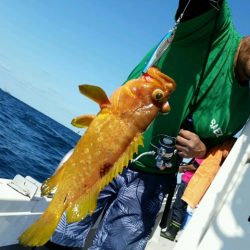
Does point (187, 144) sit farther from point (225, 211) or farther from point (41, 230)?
point (41, 230)

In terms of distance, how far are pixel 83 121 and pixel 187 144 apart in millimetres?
1113

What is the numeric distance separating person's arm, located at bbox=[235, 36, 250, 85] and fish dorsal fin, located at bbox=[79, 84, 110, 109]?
4.36 feet

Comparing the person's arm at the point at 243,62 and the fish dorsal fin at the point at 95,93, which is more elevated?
the person's arm at the point at 243,62

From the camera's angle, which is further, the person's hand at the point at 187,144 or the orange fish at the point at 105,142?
the person's hand at the point at 187,144

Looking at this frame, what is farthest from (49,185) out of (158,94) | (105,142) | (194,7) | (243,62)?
(243,62)

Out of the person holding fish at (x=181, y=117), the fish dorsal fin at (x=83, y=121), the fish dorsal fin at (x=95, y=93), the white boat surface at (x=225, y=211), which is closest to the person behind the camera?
the fish dorsal fin at (x=95, y=93)

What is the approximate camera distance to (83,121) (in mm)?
2119

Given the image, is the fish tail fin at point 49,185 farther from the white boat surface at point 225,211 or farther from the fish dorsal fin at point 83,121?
the white boat surface at point 225,211

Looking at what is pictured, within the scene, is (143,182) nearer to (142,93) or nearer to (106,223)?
(106,223)

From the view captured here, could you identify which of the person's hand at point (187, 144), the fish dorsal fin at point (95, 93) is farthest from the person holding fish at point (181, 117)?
the fish dorsal fin at point (95, 93)

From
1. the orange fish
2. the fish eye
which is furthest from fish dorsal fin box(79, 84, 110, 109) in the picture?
the fish eye

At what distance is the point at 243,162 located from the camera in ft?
10.0

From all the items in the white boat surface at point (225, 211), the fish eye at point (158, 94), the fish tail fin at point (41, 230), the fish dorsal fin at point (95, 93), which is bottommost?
the fish tail fin at point (41, 230)

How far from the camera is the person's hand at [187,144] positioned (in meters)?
3.02
